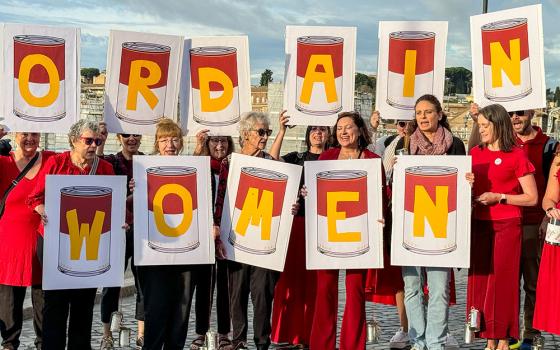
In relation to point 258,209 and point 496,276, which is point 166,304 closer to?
point 258,209

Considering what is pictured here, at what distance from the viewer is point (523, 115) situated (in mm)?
8812


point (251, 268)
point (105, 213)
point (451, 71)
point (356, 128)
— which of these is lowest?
point (251, 268)

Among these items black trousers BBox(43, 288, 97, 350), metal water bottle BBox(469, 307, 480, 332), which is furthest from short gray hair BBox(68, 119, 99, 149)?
metal water bottle BBox(469, 307, 480, 332)

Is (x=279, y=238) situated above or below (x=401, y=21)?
below

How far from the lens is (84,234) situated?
24.2 feet

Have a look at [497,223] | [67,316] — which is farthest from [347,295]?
[67,316]

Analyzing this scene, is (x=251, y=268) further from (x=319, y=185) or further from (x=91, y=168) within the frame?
(x=91, y=168)

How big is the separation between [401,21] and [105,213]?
3.23 meters

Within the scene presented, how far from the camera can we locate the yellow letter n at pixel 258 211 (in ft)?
26.1

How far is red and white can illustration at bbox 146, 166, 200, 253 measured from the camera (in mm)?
7664

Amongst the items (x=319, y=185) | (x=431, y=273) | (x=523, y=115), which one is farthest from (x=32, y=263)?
(x=523, y=115)

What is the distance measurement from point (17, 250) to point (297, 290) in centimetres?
259

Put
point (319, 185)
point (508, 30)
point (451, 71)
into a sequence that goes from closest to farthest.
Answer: point (319, 185) < point (508, 30) < point (451, 71)

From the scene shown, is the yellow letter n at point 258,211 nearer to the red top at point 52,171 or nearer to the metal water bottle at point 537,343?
the red top at point 52,171
